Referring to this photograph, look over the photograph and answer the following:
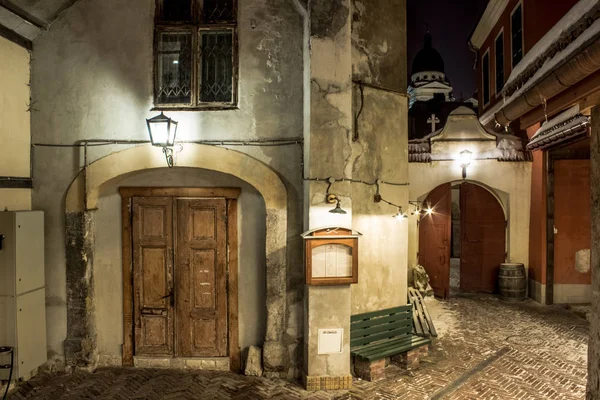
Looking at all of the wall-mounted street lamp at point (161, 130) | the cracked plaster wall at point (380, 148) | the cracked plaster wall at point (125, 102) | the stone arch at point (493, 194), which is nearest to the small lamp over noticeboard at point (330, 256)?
the cracked plaster wall at point (125, 102)

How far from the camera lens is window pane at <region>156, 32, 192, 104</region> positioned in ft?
23.9

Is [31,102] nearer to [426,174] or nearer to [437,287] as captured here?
[426,174]

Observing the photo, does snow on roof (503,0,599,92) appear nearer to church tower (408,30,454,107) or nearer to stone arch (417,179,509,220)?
stone arch (417,179,509,220)

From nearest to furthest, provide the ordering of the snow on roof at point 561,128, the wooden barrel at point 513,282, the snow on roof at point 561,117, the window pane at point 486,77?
the snow on roof at point 561,128
the snow on roof at point 561,117
the wooden barrel at point 513,282
the window pane at point 486,77

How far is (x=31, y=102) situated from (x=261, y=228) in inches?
180

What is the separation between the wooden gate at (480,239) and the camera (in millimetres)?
13039

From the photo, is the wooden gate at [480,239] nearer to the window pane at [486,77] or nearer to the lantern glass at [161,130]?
the window pane at [486,77]

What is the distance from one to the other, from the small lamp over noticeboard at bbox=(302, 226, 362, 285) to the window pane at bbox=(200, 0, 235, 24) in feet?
13.3

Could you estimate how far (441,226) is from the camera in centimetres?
1245

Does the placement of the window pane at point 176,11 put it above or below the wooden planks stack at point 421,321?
above

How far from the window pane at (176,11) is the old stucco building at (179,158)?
0.04m

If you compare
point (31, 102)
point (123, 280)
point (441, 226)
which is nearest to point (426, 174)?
point (441, 226)

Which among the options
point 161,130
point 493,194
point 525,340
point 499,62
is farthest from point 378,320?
point 499,62

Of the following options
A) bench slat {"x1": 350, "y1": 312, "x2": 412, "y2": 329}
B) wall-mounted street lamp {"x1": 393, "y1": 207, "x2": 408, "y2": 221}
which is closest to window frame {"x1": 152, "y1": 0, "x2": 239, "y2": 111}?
wall-mounted street lamp {"x1": 393, "y1": 207, "x2": 408, "y2": 221}
